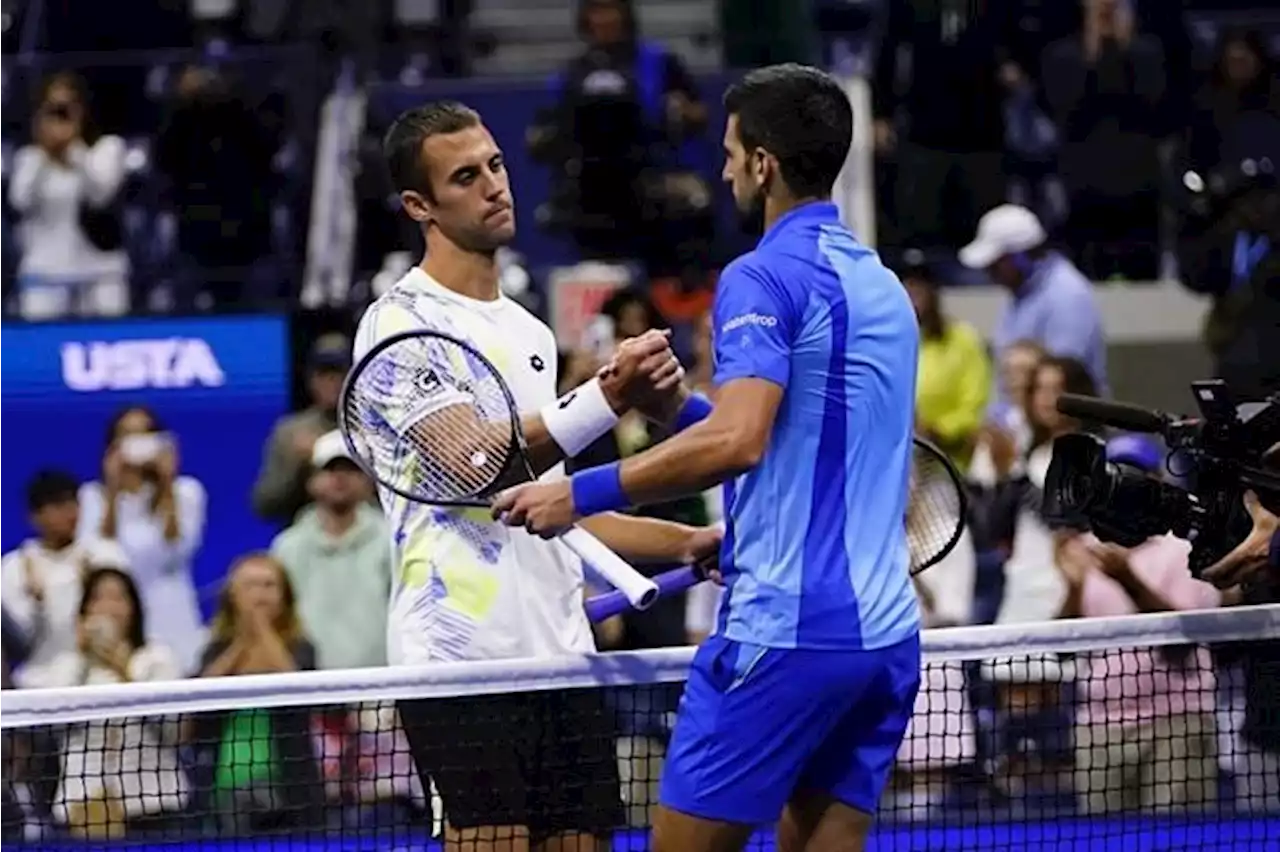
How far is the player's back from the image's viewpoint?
5465 mm

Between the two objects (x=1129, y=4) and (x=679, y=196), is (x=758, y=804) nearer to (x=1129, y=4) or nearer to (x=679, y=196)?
(x=679, y=196)

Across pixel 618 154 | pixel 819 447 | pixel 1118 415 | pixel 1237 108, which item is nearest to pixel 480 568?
pixel 819 447

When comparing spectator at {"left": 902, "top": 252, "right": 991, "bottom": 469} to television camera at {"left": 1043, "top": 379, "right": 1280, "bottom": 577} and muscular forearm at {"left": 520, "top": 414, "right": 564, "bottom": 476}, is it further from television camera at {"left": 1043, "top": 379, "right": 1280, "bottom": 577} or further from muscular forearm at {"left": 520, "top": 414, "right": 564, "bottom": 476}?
muscular forearm at {"left": 520, "top": 414, "right": 564, "bottom": 476}

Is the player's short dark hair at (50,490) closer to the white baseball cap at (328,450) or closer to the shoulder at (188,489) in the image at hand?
the shoulder at (188,489)

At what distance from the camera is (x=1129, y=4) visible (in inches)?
566

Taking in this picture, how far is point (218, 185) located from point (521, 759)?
793 centimetres

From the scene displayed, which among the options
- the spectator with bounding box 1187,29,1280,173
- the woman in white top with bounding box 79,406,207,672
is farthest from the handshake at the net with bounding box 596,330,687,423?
the spectator with bounding box 1187,29,1280,173

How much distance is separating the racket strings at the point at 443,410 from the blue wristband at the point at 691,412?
0.46m

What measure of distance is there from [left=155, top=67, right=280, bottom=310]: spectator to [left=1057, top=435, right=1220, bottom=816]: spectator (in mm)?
5232

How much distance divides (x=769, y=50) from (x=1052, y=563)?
542 cm

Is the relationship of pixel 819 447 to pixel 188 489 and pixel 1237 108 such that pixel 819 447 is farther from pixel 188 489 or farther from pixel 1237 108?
pixel 1237 108

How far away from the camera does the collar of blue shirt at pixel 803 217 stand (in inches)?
219

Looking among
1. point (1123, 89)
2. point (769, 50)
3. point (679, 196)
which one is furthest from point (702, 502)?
point (769, 50)

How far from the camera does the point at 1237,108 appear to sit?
13.6 metres
